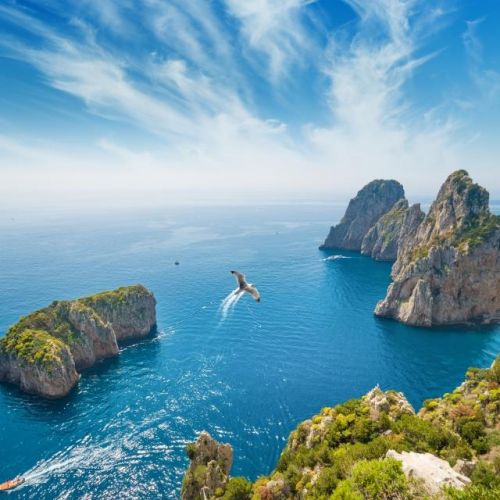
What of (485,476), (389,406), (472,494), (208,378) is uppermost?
(472,494)

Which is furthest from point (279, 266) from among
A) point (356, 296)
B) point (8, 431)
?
point (8, 431)

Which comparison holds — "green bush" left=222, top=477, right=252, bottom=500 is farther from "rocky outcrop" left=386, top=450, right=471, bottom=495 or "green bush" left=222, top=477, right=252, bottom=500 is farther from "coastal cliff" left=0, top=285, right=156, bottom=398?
"coastal cliff" left=0, top=285, right=156, bottom=398

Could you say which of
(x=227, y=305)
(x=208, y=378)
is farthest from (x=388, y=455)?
(x=227, y=305)

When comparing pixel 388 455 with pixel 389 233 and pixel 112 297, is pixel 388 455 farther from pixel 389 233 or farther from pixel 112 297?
pixel 389 233

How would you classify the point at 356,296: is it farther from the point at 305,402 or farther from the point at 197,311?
the point at 305,402

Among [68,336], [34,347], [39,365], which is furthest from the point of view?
[68,336]

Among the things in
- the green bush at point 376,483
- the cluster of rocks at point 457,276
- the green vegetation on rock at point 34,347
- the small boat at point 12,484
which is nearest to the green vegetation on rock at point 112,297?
the green vegetation on rock at point 34,347
